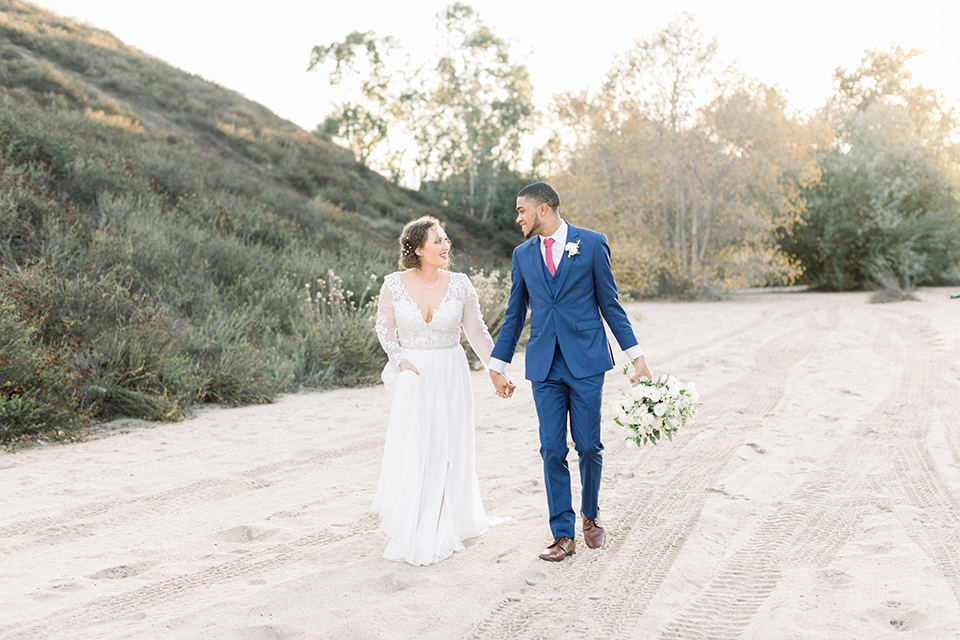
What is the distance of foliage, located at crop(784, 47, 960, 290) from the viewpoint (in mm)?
24766

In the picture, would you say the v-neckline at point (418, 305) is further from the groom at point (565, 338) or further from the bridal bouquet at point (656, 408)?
the bridal bouquet at point (656, 408)

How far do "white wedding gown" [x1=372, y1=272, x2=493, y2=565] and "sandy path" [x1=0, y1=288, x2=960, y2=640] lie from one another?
164 mm

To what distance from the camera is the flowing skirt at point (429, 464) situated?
4.08m

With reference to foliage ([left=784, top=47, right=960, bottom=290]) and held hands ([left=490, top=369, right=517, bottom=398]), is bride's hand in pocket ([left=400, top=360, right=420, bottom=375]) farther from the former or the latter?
foliage ([left=784, top=47, right=960, bottom=290])

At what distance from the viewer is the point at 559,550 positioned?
13.2 feet

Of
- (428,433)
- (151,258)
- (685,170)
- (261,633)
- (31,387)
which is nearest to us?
(261,633)

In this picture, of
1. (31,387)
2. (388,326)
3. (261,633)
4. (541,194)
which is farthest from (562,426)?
(31,387)

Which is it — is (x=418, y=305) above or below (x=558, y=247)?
below

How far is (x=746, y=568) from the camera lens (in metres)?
3.88

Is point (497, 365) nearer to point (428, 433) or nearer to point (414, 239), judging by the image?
point (428, 433)

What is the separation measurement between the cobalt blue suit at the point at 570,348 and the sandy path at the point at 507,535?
0.52 m

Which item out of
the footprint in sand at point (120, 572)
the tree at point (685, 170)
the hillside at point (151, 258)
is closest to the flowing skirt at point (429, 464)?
the footprint in sand at point (120, 572)

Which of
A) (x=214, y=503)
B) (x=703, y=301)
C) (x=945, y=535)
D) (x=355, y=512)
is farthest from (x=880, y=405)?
(x=703, y=301)

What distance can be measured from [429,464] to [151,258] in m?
8.27
